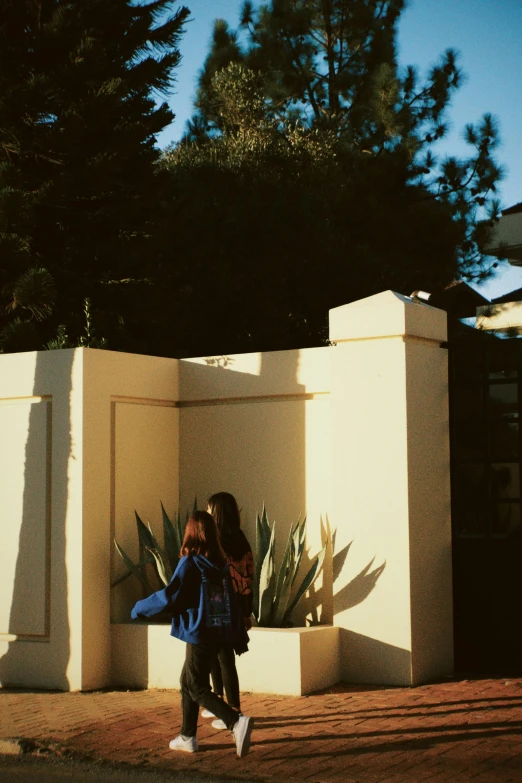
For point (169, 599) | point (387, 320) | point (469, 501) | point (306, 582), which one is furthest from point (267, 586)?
point (387, 320)

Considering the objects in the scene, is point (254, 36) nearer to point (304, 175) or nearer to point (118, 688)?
point (304, 175)

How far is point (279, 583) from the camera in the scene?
8.12m

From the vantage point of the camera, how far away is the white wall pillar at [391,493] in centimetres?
787

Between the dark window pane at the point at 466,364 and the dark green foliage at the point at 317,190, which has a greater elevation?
the dark green foliage at the point at 317,190

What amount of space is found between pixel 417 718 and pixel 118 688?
2.81 metres

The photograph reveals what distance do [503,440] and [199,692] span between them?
3.61m

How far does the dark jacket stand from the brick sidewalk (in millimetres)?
737

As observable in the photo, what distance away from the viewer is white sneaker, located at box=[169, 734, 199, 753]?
6.07 m

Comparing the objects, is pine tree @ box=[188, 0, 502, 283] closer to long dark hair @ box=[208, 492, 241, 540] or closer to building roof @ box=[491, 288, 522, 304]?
building roof @ box=[491, 288, 522, 304]

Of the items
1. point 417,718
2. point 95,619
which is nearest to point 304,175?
point 95,619

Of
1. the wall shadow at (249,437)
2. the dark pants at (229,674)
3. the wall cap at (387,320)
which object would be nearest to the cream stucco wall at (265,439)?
the wall shadow at (249,437)

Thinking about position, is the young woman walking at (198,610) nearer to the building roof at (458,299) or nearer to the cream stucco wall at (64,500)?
the cream stucco wall at (64,500)

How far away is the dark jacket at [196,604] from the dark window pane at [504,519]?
2.93m

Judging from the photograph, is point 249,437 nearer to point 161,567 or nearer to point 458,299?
point 161,567
